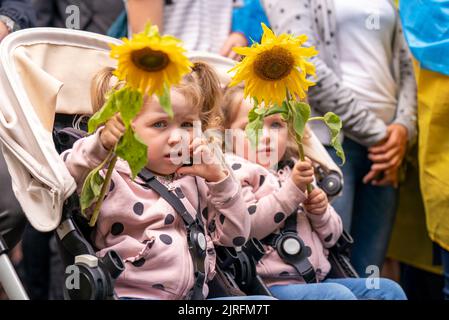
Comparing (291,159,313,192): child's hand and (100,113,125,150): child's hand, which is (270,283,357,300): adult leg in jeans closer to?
(291,159,313,192): child's hand

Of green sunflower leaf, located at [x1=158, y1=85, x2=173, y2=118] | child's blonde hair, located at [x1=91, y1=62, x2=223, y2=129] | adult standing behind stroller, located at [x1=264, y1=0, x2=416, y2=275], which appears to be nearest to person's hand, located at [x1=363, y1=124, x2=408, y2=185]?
adult standing behind stroller, located at [x1=264, y1=0, x2=416, y2=275]

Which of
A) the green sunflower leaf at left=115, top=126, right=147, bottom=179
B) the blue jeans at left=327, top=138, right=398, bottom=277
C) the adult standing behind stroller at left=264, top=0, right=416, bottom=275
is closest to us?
the green sunflower leaf at left=115, top=126, right=147, bottom=179

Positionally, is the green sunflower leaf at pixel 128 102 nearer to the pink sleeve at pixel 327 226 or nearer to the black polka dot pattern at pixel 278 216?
the black polka dot pattern at pixel 278 216

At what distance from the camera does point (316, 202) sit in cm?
243

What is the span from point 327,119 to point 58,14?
1364 mm

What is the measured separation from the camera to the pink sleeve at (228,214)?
2127mm

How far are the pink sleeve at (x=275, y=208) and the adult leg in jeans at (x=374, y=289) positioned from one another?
9.3 inches

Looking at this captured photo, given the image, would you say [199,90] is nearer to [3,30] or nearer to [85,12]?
[3,30]

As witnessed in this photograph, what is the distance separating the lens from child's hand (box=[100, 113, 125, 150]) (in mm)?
1850

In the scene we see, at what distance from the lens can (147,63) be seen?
1722mm

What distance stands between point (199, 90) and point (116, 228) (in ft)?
1.38

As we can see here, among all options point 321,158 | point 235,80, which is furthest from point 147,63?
point 321,158

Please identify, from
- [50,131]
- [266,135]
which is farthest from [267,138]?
[50,131]
